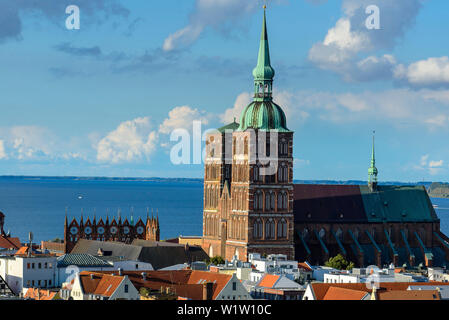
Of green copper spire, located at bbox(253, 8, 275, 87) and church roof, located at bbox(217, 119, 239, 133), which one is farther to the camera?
church roof, located at bbox(217, 119, 239, 133)

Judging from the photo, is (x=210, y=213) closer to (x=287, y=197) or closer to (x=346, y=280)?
(x=287, y=197)

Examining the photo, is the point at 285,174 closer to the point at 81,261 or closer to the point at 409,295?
the point at 81,261

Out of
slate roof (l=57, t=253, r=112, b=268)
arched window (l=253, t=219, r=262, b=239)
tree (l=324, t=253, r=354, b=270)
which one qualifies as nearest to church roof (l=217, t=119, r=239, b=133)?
arched window (l=253, t=219, r=262, b=239)

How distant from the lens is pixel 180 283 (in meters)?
86.2

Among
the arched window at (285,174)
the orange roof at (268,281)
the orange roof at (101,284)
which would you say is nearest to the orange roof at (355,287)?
the orange roof at (268,281)

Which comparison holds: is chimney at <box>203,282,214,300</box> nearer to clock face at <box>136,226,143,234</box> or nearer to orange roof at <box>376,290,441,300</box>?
orange roof at <box>376,290,441,300</box>

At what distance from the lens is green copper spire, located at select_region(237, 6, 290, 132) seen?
119125mm

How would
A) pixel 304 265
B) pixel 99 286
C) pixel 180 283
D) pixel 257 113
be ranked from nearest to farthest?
1. pixel 99 286
2. pixel 180 283
3. pixel 304 265
4. pixel 257 113

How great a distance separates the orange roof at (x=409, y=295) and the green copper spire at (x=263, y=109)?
41.1 m

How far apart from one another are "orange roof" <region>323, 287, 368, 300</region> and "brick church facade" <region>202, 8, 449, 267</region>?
37.5m

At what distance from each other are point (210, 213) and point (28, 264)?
34.4 meters

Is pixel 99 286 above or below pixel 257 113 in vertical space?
below
